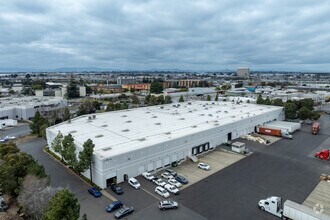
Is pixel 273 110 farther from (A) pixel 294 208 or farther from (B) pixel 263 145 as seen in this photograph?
(A) pixel 294 208

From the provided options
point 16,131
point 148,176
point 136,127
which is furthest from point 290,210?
point 16,131

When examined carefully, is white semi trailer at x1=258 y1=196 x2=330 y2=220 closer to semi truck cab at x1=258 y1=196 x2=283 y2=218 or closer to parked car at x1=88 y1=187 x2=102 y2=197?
semi truck cab at x1=258 y1=196 x2=283 y2=218

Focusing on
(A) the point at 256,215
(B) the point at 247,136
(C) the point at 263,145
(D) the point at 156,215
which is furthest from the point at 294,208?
(B) the point at 247,136

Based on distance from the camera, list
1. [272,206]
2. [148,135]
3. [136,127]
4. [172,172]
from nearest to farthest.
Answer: [272,206] < [172,172] < [148,135] < [136,127]

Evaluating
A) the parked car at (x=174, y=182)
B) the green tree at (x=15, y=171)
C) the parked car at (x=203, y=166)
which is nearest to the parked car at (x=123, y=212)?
the parked car at (x=174, y=182)

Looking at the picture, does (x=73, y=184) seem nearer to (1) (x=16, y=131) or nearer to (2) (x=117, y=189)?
(2) (x=117, y=189)

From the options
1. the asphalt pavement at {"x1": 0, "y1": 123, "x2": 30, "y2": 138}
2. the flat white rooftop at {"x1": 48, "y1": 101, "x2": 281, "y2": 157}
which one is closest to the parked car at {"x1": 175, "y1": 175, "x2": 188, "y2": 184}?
the flat white rooftop at {"x1": 48, "y1": 101, "x2": 281, "y2": 157}
